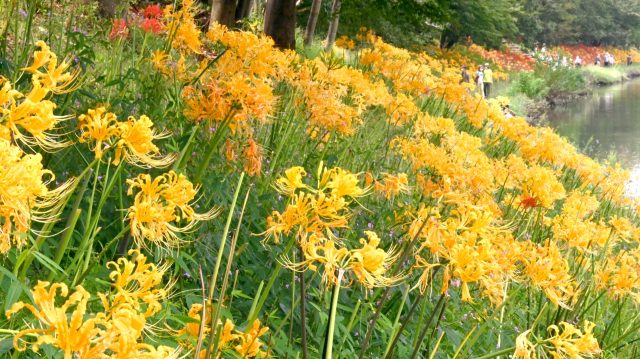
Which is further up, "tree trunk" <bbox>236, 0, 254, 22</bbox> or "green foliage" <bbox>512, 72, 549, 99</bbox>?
"tree trunk" <bbox>236, 0, 254, 22</bbox>

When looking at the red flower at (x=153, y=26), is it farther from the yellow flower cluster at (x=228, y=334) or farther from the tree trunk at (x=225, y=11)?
the tree trunk at (x=225, y=11)

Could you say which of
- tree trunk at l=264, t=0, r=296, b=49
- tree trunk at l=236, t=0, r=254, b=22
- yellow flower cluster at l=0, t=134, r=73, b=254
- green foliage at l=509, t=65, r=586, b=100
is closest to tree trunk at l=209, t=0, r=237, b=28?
tree trunk at l=264, t=0, r=296, b=49

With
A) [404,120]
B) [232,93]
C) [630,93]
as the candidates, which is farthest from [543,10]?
[232,93]

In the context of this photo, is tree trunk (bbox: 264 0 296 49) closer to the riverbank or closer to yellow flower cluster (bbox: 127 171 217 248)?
yellow flower cluster (bbox: 127 171 217 248)

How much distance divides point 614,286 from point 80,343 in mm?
2654

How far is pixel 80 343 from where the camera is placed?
824 mm

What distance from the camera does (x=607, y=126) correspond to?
19.5 m

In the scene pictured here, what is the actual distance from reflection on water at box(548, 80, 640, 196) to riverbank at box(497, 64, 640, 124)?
0.50 metres

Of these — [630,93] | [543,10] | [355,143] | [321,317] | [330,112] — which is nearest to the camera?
[321,317]

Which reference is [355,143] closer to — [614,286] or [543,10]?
[614,286]

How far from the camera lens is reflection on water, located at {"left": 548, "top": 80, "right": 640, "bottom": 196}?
14602 millimetres

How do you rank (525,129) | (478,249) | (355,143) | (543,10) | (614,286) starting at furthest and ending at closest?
(543,10), (525,129), (355,143), (614,286), (478,249)

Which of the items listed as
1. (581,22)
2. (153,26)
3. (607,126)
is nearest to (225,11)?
(153,26)

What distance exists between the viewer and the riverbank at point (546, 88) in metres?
21.2
